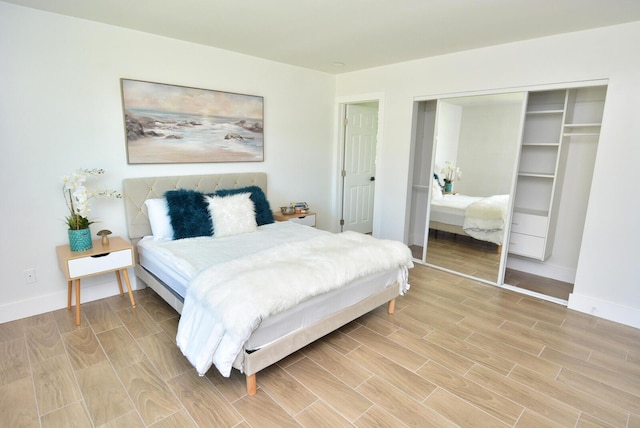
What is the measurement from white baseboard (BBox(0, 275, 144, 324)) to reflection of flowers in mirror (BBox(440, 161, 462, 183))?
Result: 12.0 ft

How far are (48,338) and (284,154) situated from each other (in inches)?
120

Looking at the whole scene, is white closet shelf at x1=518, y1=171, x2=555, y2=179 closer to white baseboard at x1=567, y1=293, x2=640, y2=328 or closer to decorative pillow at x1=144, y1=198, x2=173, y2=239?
white baseboard at x1=567, y1=293, x2=640, y2=328

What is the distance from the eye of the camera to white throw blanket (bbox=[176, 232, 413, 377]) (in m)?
1.83

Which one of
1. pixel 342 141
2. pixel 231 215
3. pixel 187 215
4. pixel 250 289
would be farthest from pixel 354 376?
pixel 342 141

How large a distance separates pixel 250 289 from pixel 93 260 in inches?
64.0

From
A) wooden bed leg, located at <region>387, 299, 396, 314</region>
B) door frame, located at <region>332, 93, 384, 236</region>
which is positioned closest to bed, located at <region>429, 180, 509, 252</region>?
door frame, located at <region>332, 93, 384, 236</region>

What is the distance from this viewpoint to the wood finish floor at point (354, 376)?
1855 mm

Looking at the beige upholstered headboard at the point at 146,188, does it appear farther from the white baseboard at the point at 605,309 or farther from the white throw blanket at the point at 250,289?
the white baseboard at the point at 605,309

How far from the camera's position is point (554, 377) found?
221cm

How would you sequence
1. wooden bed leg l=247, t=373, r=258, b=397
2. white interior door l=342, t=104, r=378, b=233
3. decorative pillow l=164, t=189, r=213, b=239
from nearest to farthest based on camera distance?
wooden bed leg l=247, t=373, r=258, b=397 → decorative pillow l=164, t=189, r=213, b=239 → white interior door l=342, t=104, r=378, b=233

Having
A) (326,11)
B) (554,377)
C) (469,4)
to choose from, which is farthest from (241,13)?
(554,377)

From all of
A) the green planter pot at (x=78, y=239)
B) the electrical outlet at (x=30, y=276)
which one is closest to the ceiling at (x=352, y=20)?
the green planter pot at (x=78, y=239)

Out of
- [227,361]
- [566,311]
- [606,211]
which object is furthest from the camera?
[566,311]

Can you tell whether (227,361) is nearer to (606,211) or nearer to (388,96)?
(606,211)
